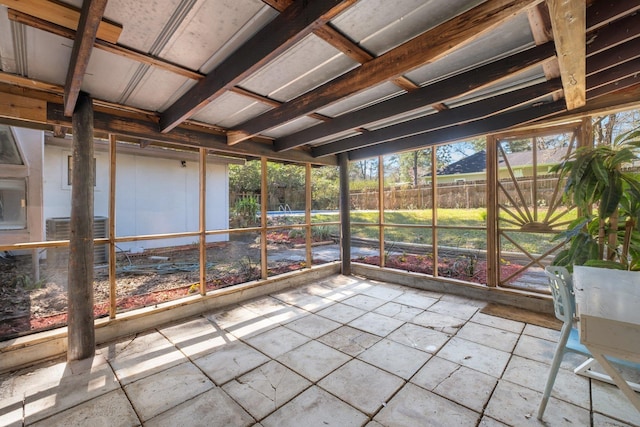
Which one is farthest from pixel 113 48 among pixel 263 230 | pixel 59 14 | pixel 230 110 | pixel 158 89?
pixel 263 230

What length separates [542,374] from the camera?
7.52 ft

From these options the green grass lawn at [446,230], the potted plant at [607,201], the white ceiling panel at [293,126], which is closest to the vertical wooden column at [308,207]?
the white ceiling panel at [293,126]

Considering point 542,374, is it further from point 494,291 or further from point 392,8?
point 392,8

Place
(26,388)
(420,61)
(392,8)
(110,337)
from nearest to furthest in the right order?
(392,8)
(420,61)
(26,388)
(110,337)

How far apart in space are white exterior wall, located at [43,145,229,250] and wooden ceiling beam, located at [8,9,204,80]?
18.1 feet

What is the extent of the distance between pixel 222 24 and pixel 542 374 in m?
3.62

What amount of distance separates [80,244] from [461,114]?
422cm

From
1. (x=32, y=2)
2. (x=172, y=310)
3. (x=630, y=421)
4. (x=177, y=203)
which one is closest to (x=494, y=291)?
(x=630, y=421)

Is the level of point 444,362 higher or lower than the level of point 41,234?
lower

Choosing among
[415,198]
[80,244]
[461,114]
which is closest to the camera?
[80,244]

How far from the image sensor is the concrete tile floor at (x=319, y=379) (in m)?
1.87

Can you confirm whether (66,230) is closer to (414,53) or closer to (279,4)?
(279,4)

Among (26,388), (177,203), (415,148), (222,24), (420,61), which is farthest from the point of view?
(177,203)

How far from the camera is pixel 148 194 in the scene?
7.48 metres
